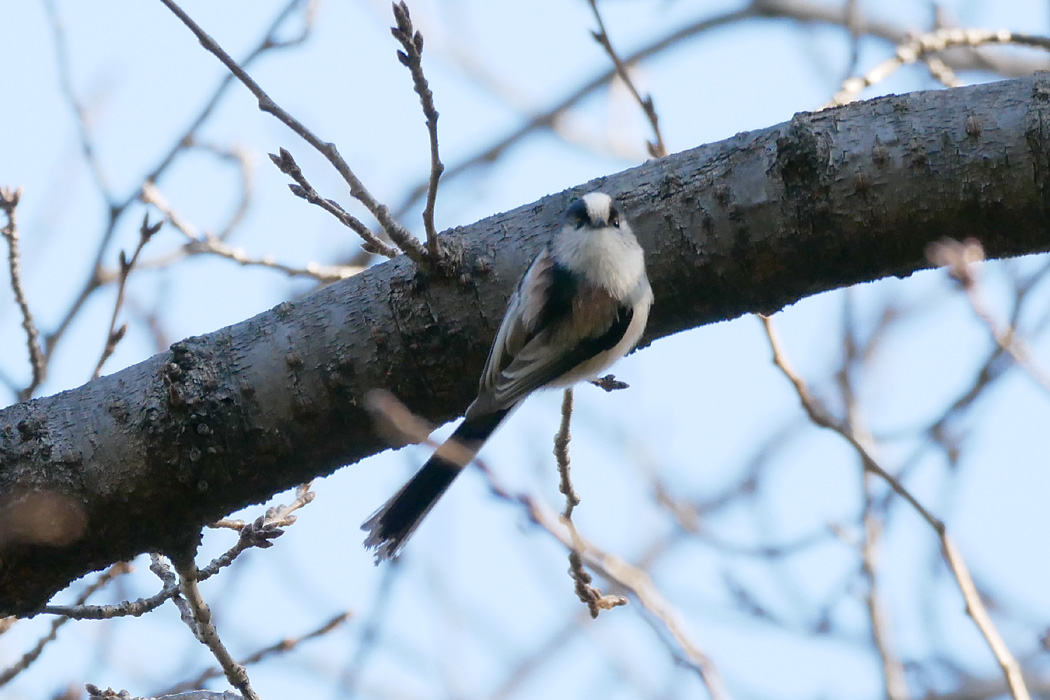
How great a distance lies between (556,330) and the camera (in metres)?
2.51

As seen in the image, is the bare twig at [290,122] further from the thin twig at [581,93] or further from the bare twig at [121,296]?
the thin twig at [581,93]

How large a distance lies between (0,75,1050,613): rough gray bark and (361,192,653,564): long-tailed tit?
0.05 metres

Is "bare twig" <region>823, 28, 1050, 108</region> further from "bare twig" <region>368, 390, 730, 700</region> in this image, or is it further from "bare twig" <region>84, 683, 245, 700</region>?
"bare twig" <region>84, 683, 245, 700</region>

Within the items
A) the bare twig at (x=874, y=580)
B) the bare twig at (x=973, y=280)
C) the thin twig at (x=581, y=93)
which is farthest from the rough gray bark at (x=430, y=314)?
the thin twig at (x=581, y=93)

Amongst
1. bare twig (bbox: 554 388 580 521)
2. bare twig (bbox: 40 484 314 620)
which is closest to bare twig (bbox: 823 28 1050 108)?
bare twig (bbox: 554 388 580 521)

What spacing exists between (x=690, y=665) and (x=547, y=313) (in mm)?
874

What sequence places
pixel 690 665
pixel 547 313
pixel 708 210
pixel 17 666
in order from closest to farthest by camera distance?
pixel 690 665
pixel 708 210
pixel 547 313
pixel 17 666

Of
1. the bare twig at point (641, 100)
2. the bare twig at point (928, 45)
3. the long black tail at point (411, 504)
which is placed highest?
the bare twig at point (928, 45)

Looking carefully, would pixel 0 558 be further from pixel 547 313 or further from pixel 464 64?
pixel 464 64

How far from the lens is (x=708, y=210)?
222 centimetres

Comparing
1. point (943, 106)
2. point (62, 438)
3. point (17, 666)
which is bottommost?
point (17, 666)

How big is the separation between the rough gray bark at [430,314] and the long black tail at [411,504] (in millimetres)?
245

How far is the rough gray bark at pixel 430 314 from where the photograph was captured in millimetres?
2158

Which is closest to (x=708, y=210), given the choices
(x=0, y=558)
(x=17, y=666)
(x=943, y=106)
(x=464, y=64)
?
(x=943, y=106)
